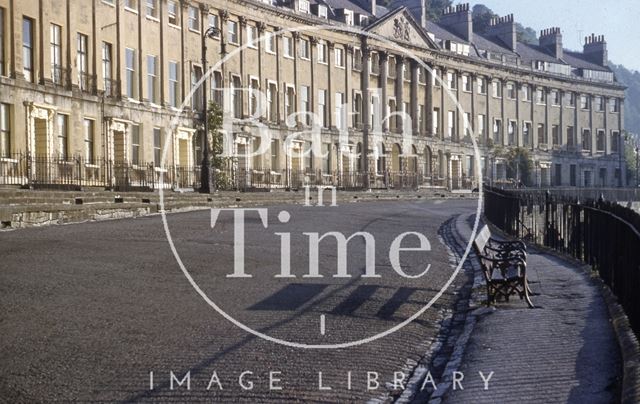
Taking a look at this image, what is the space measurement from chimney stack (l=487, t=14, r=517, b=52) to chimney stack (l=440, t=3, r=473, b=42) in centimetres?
704

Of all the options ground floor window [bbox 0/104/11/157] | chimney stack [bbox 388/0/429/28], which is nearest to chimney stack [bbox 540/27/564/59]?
chimney stack [bbox 388/0/429/28]

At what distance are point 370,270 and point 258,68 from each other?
42029mm

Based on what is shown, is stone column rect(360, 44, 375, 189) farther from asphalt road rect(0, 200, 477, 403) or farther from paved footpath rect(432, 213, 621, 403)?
paved footpath rect(432, 213, 621, 403)

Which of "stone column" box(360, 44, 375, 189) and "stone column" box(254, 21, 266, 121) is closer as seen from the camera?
"stone column" box(254, 21, 266, 121)

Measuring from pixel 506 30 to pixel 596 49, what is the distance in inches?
580

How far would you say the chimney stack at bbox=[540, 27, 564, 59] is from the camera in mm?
92938

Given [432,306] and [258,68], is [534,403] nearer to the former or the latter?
[432,306]

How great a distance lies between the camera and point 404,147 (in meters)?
71.1

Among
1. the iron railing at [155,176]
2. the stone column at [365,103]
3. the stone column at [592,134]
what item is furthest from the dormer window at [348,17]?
the stone column at [592,134]

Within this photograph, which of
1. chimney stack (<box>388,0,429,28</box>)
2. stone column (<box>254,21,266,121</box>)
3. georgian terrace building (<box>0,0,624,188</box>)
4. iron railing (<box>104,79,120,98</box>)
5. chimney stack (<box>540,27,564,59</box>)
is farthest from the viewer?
chimney stack (<box>540,27,564,59</box>)

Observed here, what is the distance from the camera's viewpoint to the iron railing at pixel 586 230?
9.22m

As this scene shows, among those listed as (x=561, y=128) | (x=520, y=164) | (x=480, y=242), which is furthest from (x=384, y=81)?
(x=480, y=242)

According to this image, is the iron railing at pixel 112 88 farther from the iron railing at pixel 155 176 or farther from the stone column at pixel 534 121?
the stone column at pixel 534 121

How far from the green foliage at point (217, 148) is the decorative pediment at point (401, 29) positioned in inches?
962
